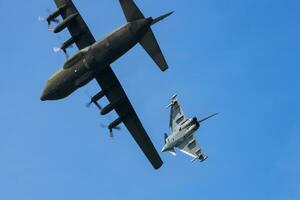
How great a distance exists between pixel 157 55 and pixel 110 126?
11.6 m

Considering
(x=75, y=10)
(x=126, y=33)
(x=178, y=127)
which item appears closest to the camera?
(x=126, y=33)

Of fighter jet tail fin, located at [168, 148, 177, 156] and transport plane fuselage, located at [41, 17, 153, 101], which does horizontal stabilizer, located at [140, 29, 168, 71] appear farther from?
fighter jet tail fin, located at [168, 148, 177, 156]

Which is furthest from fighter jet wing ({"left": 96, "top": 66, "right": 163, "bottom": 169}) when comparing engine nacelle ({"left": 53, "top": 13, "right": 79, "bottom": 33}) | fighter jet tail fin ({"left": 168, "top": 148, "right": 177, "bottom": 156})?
fighter jet tail fin ({"left": 168, "top": 148, "right": 177, "bottom": 156})

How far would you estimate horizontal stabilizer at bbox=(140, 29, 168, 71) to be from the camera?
70769 millimetres

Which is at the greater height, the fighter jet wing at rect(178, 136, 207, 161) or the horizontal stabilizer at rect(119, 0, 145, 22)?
the horizontal stabilizer at rect(119, 0, 145, 22)

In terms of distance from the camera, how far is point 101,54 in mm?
69562

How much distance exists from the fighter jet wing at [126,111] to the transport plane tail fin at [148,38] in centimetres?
661

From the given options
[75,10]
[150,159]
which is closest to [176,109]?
[150,159]

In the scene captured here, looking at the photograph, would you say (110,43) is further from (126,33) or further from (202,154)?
(202,154)

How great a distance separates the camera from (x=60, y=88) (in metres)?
71.8

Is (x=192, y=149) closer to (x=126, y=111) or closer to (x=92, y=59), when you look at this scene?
(x=126, y=111)

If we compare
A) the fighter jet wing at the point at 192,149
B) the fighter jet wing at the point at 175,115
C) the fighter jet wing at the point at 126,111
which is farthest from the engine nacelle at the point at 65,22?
the fighter jet wing at the point at 192,149

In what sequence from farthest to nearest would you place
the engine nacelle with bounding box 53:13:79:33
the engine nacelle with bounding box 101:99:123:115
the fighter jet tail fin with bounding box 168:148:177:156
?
1. the fighter jet tail fin with bounding box 168:148:177:156
2. the engine nacelle with bounding box 101:99:123:115
3. the engine nacelle with bounding box 53:13:79:33

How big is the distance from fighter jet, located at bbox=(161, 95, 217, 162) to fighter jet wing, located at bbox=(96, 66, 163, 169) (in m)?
11.7
